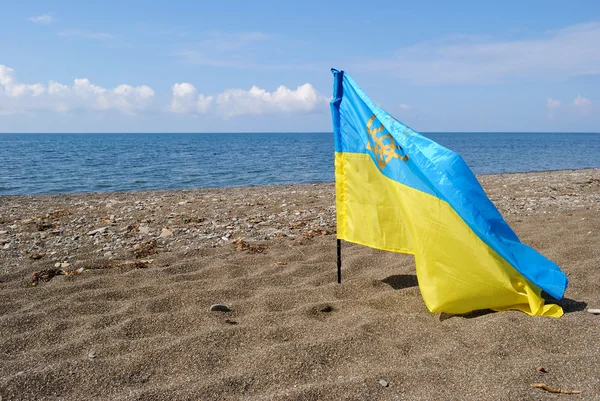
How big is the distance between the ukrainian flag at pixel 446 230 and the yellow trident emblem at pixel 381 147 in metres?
0.01

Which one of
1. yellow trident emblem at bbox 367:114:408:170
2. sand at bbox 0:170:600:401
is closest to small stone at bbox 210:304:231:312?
sand at bbox 0:170:600:401

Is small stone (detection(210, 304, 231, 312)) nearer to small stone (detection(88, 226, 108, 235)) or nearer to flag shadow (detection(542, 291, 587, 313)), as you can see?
flag shadow (detection(542, 291, 587, 313))

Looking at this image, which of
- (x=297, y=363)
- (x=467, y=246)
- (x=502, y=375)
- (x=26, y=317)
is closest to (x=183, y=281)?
(x=26, y=317)

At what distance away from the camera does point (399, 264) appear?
7270mm

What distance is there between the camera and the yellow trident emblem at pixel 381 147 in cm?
543

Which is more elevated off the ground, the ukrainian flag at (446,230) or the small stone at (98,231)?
the ukrainian flag at (446,230)

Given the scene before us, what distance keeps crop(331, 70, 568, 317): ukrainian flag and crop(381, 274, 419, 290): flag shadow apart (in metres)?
0.88

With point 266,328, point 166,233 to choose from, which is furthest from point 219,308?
point 166,233

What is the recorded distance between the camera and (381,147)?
18.2 feet

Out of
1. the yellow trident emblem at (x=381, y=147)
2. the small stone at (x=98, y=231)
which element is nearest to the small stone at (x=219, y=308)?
the yellow trident emblem at (x=381, y=147)

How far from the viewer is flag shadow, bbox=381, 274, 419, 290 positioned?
624 cm

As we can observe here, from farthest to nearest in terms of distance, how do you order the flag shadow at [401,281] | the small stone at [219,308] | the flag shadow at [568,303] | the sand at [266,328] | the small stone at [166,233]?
the small stone at [166,233] < the flag shadow at [401,281] < the small stone at [219,308] < the flag shadow at [568,303] < the sand at [266,328]

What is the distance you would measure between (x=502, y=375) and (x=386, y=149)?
9.18 ft

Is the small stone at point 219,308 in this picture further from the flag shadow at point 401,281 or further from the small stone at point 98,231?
the small stone at point 98,231
